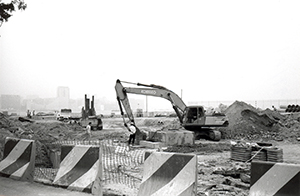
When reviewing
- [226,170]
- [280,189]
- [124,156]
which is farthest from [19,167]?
[124,156]

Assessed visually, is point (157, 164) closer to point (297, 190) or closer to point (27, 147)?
point (297, 190)

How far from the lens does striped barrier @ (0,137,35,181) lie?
6004 millimetres

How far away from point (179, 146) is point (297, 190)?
14.3m

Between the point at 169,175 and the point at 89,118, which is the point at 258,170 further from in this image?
the point at 89,118

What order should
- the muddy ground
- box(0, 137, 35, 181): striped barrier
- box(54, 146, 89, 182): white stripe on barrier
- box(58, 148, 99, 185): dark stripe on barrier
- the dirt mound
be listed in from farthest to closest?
the dirt mound → the muddy ground → box(0, 137, 35, 181): striped barrier → box(54, 146, 89, 182): white stripe on barrier → box(58, 148, 99, 185): dark stripe on barrier

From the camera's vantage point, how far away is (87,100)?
31.2 m

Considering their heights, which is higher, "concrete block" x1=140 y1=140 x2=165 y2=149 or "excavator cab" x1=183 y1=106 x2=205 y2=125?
"excavator cab" x1=183 y1=106 x2=205 y2=125

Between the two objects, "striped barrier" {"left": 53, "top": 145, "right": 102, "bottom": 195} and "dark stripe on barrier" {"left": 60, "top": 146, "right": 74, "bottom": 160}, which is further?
"dark stripe on barrier" {"left": 60, "top": 146, "right": 74, "bottom": 160}

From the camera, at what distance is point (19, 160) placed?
6195 mm

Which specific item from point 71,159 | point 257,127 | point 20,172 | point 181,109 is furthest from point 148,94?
point 71,159

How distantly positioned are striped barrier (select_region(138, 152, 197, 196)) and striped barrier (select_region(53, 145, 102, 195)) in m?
0.94

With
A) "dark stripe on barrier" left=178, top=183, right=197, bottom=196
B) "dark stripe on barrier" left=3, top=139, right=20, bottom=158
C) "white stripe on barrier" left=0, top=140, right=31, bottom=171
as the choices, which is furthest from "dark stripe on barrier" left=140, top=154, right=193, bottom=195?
"dark stripe on barrier" left=3, top=139, right=20, bottom=158

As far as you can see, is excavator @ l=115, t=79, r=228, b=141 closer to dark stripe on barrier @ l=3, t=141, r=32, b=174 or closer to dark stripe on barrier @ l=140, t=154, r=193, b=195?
dark stripe on barrier @ l=3, t=141, r=32, b=174

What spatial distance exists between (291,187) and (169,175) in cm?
161
